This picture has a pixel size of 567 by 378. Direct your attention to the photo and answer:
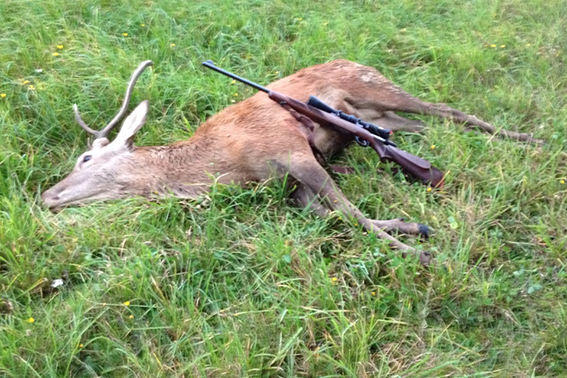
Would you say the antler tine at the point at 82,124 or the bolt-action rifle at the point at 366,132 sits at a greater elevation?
the bolt-action rifle at the point at 366,132

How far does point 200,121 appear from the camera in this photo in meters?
5.60

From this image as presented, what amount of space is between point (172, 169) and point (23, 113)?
1609 millimetres

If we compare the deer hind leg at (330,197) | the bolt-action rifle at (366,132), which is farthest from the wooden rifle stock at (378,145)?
the deer hind leg at (330,197)

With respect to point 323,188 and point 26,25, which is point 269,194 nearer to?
point 323,188

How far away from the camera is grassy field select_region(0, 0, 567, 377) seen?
3.33m

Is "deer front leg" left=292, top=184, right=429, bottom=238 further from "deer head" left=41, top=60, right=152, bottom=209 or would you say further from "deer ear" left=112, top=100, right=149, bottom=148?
"deer ear" left=112, top=100, right=149, bottom=148

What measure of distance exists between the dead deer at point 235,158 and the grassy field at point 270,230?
152mm

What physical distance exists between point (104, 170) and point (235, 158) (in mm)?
966

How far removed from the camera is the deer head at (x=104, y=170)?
4555mm

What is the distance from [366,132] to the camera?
15.9 feet

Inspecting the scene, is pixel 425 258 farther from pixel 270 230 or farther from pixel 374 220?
pixel 270 230

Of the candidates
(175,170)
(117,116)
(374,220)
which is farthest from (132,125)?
A: (374,220)

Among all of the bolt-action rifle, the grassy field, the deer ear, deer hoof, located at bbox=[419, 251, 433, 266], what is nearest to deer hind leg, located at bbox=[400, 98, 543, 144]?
the grassy field

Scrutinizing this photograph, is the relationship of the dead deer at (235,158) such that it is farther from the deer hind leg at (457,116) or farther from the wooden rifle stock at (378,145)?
the wooden rifle stock at (378,145)
